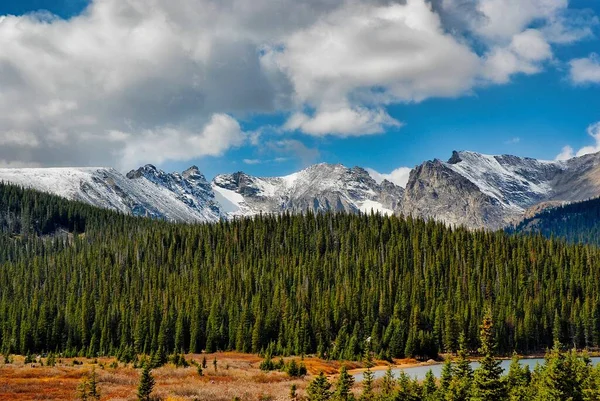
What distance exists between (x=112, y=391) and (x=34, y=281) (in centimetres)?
14827

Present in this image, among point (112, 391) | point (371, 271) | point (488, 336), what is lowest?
point (112, 391)

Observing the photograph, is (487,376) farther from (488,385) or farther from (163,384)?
(163,384)

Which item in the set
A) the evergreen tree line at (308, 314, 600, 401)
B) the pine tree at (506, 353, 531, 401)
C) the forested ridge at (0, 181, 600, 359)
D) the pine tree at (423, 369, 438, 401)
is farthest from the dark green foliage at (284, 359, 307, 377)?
the pine tree at (423, 369, 438, 401)

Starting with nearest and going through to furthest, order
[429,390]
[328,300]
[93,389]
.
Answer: [429,390], [93,389], [328,300]

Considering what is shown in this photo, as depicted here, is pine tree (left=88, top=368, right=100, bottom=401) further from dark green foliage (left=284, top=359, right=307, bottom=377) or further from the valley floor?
dark green foliage (left=284, top=359, right=307, bottom=377)

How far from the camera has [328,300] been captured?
144000mm

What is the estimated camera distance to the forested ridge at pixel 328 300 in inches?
5192

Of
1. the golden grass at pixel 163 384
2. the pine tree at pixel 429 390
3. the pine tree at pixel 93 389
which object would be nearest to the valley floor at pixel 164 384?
the golden grass at pixel 163 384

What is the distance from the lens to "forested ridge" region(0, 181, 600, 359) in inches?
5192

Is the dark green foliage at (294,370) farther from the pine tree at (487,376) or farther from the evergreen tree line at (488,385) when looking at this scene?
the pine tree at (487,376)

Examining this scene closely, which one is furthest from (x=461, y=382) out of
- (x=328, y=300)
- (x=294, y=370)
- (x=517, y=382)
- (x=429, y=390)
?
(x=328, y=300)

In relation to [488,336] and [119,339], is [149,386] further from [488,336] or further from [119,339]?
[119,339]

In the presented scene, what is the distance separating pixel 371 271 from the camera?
169m

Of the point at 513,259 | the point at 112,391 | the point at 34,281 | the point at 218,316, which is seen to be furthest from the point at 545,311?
the point at 34,281
